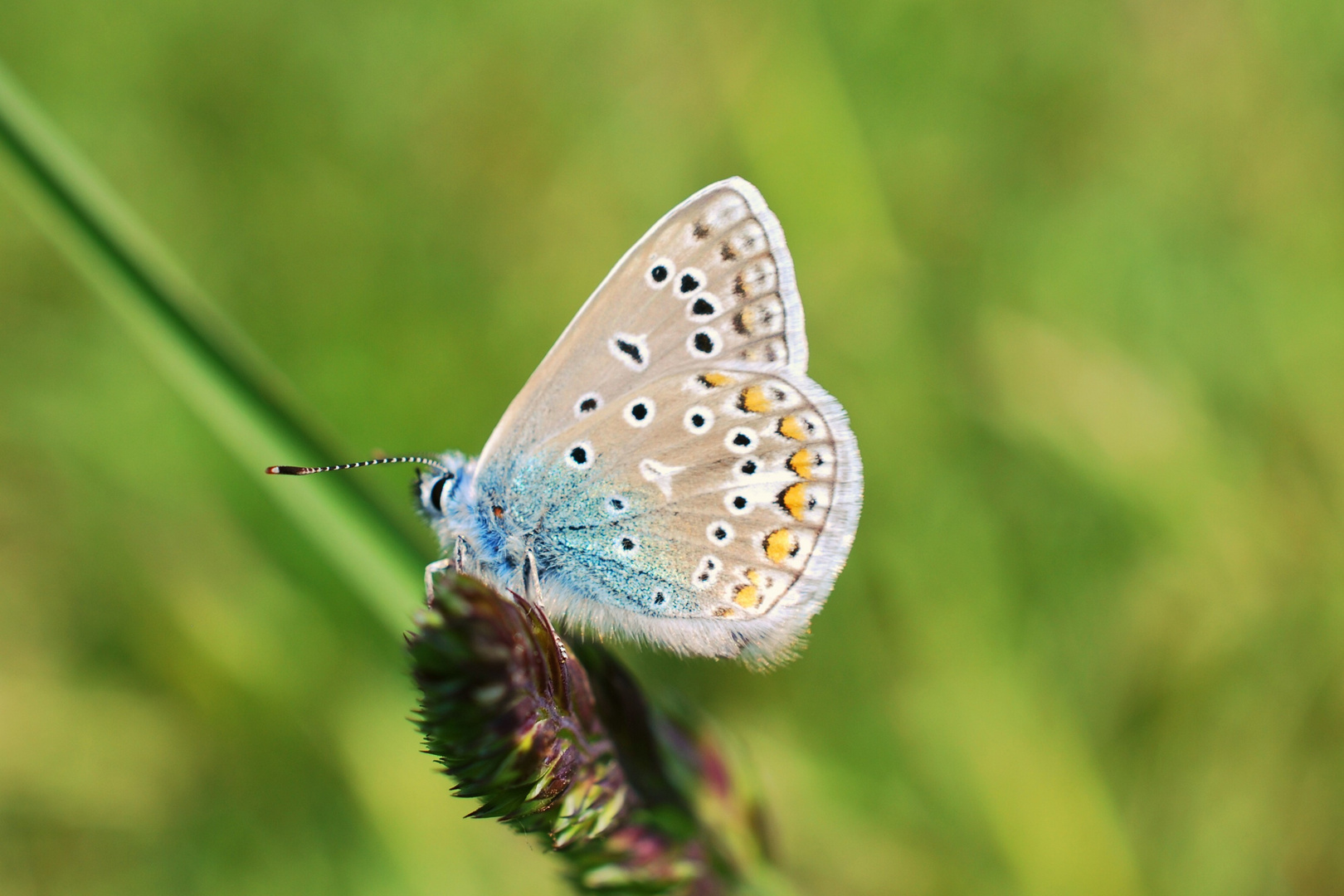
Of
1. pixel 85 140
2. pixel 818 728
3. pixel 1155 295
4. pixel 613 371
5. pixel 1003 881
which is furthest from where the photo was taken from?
pixel 85 140

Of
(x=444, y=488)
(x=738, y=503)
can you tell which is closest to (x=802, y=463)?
(x=738, y=503)

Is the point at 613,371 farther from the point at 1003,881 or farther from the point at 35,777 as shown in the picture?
the point at 35,777

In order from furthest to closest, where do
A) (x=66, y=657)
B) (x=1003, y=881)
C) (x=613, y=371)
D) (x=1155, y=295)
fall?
1. (x=1155, y=295)
2. (x=66, y=657)
3. (x=1003, y=881)
4. (x=613, y=371)

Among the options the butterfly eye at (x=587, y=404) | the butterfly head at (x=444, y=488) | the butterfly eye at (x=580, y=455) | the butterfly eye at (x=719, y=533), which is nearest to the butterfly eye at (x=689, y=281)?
the butterfly eye at (x=587, y=404)

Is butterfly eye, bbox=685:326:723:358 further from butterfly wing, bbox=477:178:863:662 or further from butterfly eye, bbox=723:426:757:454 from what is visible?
butterfly eye, bbox=723:426:757:454

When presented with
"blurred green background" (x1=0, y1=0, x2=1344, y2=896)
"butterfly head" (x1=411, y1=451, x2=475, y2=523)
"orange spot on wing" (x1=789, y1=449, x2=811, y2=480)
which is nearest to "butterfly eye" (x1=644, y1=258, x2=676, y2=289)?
"orange spot on wing" (x1=789, y1=449, x2=811, y2=480)

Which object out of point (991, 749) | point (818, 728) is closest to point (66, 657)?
point (818, 728)

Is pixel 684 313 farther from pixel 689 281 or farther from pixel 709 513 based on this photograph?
pixel 709 513

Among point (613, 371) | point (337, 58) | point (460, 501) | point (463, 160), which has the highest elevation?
point (337, 58)
